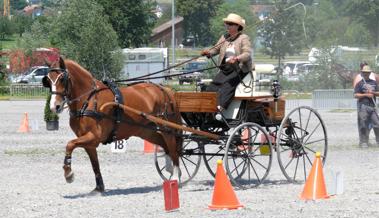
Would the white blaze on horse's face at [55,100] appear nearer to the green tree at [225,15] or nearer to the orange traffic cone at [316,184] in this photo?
the orange traffic cone at [316,184]

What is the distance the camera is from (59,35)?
220ft

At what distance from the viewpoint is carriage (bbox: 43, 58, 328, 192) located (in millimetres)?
13711

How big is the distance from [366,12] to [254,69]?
50328mm

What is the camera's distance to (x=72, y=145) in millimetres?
13422

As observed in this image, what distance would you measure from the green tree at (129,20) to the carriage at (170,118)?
6671 centimetres

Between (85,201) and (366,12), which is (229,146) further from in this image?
(366,12)

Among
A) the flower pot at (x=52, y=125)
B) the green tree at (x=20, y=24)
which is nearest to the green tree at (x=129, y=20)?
the green tree at (x=20, y=24)

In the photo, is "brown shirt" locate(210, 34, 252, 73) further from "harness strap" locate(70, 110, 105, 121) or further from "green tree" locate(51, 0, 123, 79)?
"green tree" locate(51, 0, 123, 79)

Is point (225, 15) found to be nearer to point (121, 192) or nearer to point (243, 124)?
point (243, 124)

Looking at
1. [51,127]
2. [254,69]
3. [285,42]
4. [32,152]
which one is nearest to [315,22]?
[285,42]

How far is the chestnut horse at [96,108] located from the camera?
13594mm

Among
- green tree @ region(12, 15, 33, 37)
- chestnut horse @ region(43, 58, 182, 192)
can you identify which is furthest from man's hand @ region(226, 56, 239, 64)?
green tree @ region(12, 15, 33, 37)

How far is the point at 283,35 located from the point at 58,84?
52.2 meters

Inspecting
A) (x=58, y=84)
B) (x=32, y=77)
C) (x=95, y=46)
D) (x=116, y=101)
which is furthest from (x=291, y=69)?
(x=58, y=84)
